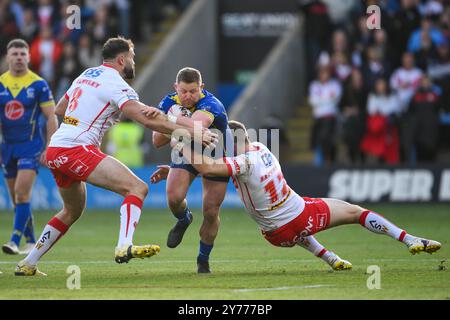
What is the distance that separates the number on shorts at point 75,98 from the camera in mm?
10953

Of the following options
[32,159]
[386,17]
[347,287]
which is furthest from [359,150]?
[347,287]

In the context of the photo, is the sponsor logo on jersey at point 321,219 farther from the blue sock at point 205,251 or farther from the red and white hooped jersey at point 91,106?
the red and white hooped jersey at point 91,106

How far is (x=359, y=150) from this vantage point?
23406mm

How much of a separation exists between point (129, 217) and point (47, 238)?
1.23 m

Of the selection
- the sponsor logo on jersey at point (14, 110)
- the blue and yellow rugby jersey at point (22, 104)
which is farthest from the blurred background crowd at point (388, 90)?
the sponsor logo on jersey at point (14, 110)

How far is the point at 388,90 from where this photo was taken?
2288 centimetres

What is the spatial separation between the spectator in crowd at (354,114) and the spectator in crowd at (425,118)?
1079 mm

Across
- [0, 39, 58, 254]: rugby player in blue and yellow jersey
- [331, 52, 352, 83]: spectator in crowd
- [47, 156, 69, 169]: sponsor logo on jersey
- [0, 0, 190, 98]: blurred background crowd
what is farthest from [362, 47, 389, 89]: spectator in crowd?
[47, 156, 69, 169]: sponsor logo on jersey

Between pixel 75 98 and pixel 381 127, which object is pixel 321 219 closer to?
pixel 75 98

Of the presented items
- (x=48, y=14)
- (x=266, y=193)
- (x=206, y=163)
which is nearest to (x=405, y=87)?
(x=48, y=14)

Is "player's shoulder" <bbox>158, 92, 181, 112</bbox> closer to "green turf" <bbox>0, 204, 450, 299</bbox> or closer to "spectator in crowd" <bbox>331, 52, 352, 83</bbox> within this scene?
"green turf" <bbox>0, 204, 450, 299</bbox>

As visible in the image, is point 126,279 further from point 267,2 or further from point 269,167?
point 267,2

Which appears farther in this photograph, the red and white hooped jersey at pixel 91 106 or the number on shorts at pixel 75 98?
the number on shorts at pixel 75 98

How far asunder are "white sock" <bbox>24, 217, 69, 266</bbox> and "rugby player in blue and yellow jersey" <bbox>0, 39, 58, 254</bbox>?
3.15 m
